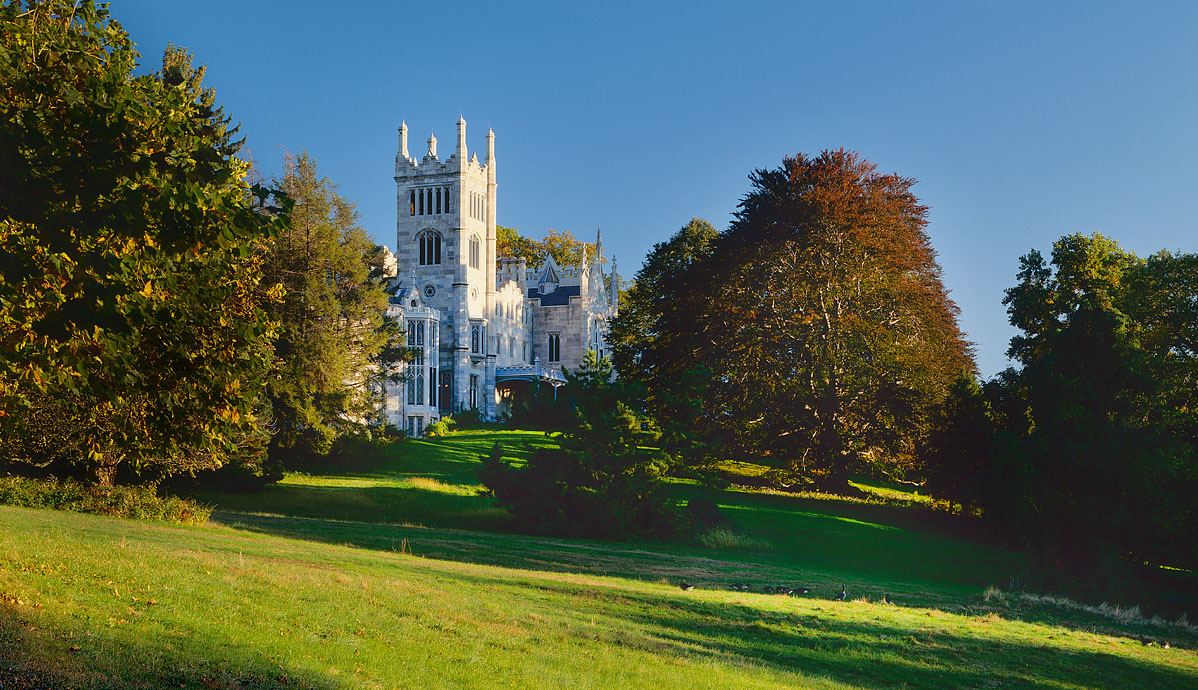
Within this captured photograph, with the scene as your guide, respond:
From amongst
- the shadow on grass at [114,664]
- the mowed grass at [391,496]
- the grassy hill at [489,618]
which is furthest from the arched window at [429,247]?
the shadow on grass at [114,664]

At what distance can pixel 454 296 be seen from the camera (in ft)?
277

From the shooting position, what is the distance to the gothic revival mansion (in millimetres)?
73625

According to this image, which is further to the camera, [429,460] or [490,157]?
[490,157]

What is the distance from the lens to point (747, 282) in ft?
160

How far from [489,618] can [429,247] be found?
71913 mm

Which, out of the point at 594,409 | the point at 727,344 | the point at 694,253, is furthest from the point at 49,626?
the point at 694,253

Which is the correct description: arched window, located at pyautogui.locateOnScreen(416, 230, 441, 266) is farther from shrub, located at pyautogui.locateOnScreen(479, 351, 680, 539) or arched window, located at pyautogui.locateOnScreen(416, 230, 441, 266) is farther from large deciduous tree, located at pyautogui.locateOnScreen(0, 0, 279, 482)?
large deciduous tree, located at pyautogui.locateOnScreen(0, 0, 279, 482)

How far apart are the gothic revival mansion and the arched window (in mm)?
83

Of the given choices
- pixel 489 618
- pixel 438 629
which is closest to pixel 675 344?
pixel 489 618

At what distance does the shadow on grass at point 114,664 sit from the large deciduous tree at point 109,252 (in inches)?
106

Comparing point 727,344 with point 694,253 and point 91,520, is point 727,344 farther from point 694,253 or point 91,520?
point 91,520

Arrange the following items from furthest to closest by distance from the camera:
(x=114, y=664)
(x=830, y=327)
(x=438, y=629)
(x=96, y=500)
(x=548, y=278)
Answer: (x=548, y=278) → (x=830, y=327) → (x=96, y=500) → (x=438, y=629) → (x=114, y=664)

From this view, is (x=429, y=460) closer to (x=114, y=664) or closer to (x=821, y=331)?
(x=821, y=331)

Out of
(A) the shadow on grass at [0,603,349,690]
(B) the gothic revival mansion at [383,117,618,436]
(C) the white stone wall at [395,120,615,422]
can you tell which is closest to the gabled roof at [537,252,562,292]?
(B) the gothic revival mansion at [383,117,618,436]
